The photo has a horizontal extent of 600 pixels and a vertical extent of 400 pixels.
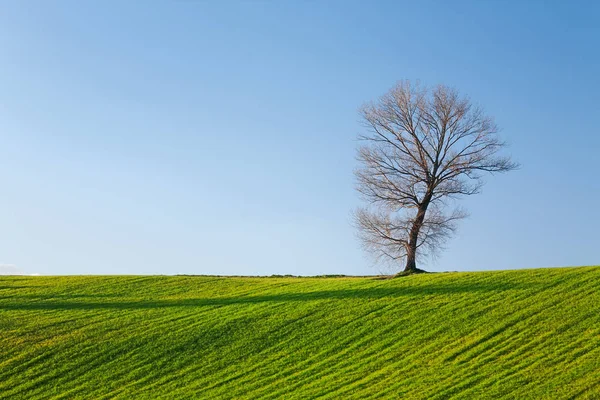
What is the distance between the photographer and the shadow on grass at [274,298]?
1170 inches

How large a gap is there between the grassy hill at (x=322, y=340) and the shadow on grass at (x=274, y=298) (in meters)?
0.10

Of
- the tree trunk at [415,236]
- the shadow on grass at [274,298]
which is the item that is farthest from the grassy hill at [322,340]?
the tree trunk at [415,236]

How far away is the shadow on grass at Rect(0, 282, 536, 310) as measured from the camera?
97.5 feet

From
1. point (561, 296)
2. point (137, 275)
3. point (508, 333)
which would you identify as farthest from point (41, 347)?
point (561, 296)

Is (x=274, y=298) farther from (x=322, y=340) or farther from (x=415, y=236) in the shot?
(x=415, y=236)

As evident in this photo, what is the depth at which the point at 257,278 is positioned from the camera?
39062 mm

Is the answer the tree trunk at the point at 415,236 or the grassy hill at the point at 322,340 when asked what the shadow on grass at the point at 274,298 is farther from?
the tree trunk at the point at 415,236

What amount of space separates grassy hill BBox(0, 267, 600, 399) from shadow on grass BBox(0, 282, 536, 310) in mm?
101

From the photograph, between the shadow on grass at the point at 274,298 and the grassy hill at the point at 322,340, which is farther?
the shadow on grass at the point at 274,298

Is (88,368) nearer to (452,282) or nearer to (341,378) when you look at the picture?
(341,378)

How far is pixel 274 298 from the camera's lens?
31.0 meters

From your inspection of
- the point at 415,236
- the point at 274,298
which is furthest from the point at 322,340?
the point at 415,236

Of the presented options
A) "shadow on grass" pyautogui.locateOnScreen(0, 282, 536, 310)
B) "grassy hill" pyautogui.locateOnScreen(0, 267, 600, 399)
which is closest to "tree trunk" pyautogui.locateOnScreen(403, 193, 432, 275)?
"grassy hill" pyautogui.locateOnScreen(0, 267, 600, 399)

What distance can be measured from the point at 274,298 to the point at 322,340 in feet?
22.8
